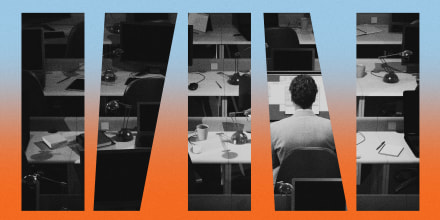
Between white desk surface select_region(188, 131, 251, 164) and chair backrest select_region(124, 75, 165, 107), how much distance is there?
1.11 feet

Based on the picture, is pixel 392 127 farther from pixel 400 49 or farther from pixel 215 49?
pixel 215 49

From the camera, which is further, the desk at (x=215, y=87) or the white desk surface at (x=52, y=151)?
the white desk surface at (x=52, y=151)

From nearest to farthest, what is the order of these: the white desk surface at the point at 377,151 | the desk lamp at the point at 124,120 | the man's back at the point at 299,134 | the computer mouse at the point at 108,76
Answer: the computer mouse at the point at 108,76 < the man's back at the point at 299,134 < the desk lamp at the point at 124,120 < the white desk surface at the point at 377,151

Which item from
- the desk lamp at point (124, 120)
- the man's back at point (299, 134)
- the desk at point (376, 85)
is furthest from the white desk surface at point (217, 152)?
the desk at point (376, 85)

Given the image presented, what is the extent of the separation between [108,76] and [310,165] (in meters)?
1.32

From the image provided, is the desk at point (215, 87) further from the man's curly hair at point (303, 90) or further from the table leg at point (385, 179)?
the table leg at point (385, 179)

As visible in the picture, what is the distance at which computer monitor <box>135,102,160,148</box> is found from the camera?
14.7 feet

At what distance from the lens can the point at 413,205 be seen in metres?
4.46

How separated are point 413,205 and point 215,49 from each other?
1581 millimetres

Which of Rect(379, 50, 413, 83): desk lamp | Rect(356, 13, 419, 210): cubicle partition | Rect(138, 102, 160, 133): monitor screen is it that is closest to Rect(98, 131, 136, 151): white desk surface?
Rect(138, 102, 160, 133): monitor screen

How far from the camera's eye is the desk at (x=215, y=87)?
4324mm

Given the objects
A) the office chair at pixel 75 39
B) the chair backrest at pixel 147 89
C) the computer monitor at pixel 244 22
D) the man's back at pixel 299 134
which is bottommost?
the man's back at pixel 299 134

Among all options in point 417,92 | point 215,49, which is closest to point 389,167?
point 417,92

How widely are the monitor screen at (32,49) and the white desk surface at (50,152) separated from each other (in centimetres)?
42
